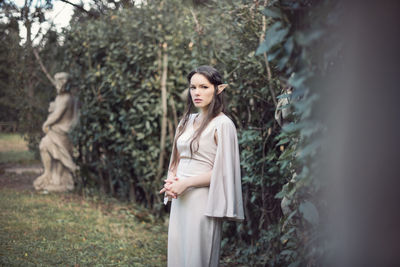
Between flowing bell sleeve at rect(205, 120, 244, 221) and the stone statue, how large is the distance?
201 inches

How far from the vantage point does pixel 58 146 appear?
6.83 m

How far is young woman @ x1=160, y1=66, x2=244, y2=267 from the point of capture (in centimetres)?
224

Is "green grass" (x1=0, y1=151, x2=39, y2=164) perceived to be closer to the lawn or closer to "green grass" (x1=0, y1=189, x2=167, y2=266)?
the lawn

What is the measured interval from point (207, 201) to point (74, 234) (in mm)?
2749

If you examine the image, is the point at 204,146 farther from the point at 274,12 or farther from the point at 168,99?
the point at 168,99

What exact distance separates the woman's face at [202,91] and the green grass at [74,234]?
6.85ft

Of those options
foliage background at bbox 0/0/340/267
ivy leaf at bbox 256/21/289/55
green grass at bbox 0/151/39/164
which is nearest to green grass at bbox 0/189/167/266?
foliage background at bbox 0/0/340/267

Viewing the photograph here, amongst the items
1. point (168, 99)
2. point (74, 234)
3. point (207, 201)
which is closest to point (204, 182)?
point (207, 201)

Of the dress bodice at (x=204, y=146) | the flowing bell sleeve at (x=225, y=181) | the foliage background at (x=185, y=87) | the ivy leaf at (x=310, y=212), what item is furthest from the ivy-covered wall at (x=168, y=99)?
the dress bodice at (x=204, y=146)

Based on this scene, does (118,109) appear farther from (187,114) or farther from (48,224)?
(187,114)

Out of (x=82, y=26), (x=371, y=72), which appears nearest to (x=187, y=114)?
(x=371, y=72)

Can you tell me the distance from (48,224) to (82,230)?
465 mm

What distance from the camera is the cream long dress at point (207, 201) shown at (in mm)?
2227

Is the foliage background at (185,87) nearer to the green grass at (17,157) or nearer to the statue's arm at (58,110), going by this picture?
the statue's arm at (58,110)
